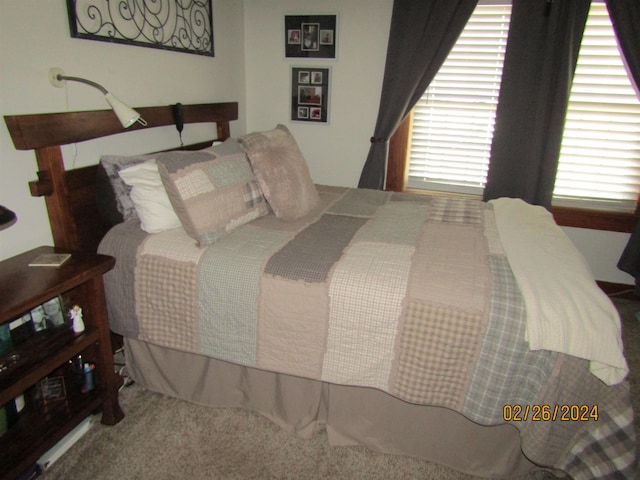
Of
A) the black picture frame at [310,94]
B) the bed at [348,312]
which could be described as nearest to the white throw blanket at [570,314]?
the bed at [348,312]

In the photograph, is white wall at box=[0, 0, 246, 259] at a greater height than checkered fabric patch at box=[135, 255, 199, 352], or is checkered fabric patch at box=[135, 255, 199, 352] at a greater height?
white wall at box=[0, 0, 246, 259]

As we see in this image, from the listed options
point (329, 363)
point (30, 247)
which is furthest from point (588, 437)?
point (30, 247)

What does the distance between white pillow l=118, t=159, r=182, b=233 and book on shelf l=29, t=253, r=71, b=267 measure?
13.3 inches

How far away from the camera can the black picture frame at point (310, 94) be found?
3182 mm

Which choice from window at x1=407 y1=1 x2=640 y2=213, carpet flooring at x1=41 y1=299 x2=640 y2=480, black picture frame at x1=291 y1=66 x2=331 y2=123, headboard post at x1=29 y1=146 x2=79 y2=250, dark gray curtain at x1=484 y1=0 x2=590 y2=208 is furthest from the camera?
black picture frame at x1=291 y1=66 x2=331 y2=123

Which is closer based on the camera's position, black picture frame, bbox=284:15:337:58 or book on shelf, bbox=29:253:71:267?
book on shelf, bbox=29:253:71:267

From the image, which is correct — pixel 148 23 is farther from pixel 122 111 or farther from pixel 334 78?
pixel 334 78

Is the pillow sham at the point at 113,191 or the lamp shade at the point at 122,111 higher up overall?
the lamp shade at the point at 122,111

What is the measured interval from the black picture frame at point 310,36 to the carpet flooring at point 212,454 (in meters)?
2.58

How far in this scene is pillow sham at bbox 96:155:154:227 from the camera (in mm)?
1799

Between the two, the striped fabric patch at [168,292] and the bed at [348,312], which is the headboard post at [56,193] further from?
the striped fabric patch at [168,292]

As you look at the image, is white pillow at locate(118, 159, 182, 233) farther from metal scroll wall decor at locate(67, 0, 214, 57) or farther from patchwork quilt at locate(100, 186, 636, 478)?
metal scroll wall decor at locate(67, 0, 214, 57)

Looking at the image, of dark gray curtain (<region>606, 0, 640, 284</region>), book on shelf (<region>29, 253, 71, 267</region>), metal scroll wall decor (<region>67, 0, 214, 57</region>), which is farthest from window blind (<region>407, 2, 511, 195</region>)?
book on shelf (<region>29, 253, 71, 267</region>)

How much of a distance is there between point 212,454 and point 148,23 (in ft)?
6.81
